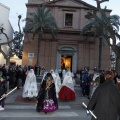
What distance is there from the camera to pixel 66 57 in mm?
34844

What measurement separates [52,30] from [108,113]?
83.6 feet

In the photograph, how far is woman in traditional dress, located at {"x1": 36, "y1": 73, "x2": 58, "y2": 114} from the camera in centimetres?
947

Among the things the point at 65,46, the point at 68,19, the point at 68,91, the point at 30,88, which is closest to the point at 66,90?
the point at 68,91

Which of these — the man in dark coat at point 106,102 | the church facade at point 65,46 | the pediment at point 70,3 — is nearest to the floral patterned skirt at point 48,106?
the man in dark coat at point 106,102

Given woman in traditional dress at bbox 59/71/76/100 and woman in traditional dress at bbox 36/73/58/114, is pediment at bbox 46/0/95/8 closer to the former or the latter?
woman in traditional dress at bbox 59/71/76/100

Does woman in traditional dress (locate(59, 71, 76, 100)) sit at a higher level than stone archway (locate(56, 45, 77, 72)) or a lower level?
lower

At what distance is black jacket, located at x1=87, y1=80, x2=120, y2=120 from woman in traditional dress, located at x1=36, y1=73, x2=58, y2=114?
4.59 m

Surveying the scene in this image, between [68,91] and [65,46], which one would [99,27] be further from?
[68,91]

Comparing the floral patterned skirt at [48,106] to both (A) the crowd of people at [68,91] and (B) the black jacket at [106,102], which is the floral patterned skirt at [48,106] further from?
(B) the black jacket at [106,102]

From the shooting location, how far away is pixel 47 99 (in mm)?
9555

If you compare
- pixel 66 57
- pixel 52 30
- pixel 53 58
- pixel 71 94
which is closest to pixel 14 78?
pixel 71 94

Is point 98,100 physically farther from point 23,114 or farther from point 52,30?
point 52,30

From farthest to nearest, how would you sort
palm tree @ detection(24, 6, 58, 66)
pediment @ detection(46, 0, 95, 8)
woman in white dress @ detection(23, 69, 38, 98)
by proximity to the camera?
1. pediment @ detection(46, 0, 95, 8)
2. palm tree @ detection(24, 6, 58, 66)
3. woman in white dress @ detection(23, 69, 38, 98)

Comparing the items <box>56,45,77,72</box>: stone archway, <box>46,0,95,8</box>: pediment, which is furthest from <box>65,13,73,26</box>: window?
<box>56,45,77,72</box>: stone archway
